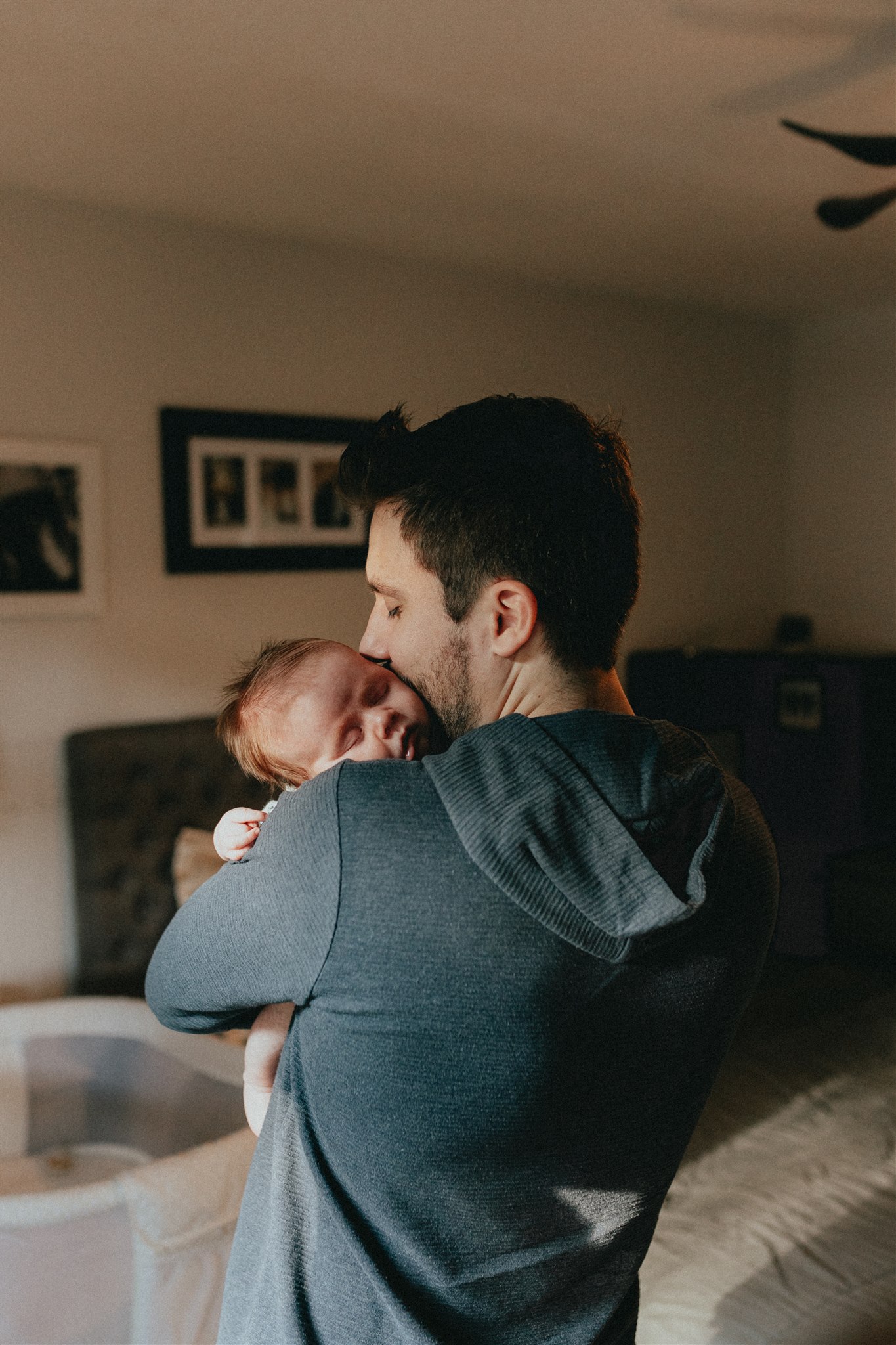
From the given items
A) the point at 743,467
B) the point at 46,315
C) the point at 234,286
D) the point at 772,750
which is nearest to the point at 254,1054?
the point at 46,315

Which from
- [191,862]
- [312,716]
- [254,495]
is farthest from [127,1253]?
[254,495]

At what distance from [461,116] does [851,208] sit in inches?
35.6

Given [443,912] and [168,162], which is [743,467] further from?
[443,912]

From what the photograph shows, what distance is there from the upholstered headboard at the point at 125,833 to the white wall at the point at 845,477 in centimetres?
311

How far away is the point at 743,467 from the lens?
15.9ft

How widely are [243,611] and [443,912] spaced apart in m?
2.88

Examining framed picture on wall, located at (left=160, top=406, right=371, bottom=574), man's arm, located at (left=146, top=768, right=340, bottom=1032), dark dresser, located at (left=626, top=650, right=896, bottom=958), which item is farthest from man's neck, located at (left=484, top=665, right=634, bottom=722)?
dark dresser, located at (left=626, top=650, right=896, bottom=958)

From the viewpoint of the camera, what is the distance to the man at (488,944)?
0.70m

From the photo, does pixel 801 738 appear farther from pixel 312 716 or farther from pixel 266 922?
pixel 266 922

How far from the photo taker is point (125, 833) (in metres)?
3.12

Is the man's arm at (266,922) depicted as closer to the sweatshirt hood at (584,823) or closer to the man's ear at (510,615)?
the sweatshirt hood at (584,823)

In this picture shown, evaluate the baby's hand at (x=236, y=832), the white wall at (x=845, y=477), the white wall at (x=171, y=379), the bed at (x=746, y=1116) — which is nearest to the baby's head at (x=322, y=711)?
the baby's hand at (x=236, y=832)

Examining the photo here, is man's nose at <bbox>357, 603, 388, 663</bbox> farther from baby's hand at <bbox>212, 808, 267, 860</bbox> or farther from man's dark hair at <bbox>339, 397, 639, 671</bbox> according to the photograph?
baby's hand at <bbox>212, 808, 267, 860</bbox>

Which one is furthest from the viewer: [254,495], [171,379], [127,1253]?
[254,495]
